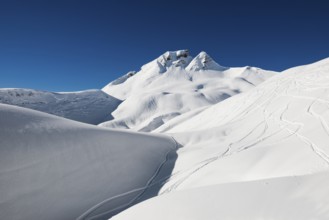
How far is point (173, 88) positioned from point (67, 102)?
43510 mm

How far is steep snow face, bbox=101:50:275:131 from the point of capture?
2749 inches

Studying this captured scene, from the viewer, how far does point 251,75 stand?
12162 centimetres

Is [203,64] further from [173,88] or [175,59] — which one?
[173,88]

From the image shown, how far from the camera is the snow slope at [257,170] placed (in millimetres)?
4575

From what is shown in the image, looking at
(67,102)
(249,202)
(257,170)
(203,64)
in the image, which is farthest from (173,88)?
(249,202)

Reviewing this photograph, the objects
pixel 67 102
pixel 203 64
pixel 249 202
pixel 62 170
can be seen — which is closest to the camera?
pixel 249 202

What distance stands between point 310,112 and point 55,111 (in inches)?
3416

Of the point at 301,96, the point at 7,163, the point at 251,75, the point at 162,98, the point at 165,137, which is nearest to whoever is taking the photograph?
the point at 7,163

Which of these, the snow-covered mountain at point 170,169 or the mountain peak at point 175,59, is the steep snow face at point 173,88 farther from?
the snow-covered mountain at point 170,169

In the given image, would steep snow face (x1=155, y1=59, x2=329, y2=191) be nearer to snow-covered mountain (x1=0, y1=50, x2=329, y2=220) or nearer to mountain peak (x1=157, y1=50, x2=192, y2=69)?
snow-covered mountain (x1=0, y1=50, x2=329, y2=220)

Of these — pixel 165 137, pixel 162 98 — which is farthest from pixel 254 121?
pixel 162 98

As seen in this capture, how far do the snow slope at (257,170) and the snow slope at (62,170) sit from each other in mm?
2185

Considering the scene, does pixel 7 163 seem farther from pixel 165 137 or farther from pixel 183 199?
pixel 165 137

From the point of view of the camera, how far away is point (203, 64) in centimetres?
14975
